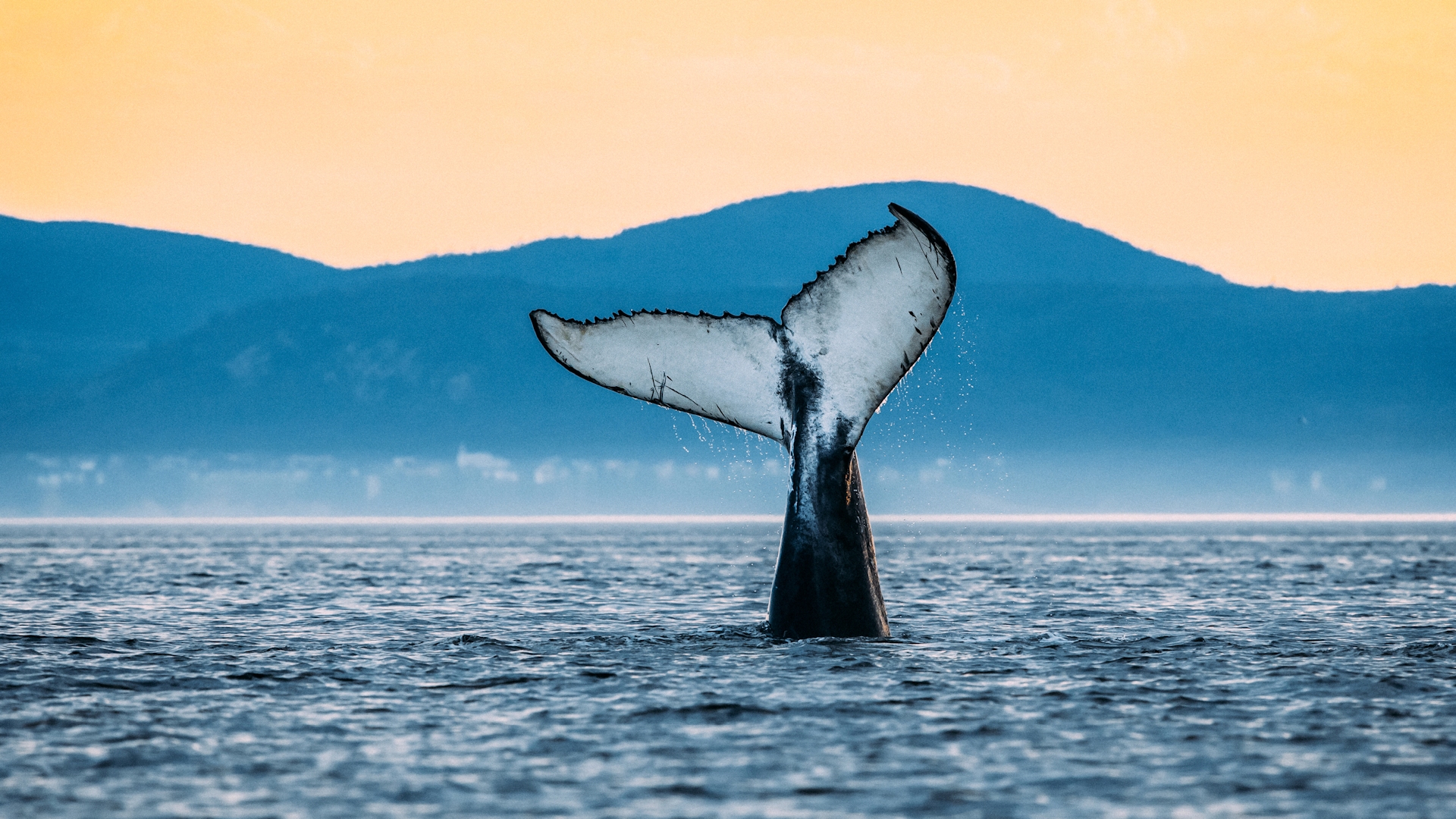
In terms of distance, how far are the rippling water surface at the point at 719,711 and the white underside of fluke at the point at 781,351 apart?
1.99 meters

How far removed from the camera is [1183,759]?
7.76 m

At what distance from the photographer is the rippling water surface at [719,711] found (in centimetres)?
699

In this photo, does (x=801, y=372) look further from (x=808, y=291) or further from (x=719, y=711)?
(x=719, y=711)

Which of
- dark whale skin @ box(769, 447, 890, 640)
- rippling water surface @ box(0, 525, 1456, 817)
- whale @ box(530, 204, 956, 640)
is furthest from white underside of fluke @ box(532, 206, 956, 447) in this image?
rippling water surface @ box(0, 525, 1456, 817)

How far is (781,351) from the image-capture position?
35.4ft

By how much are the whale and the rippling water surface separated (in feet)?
3.45

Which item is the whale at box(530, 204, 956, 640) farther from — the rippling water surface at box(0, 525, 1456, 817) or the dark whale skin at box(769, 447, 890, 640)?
the rippling water surface at box(0, 525, 1456, 817)

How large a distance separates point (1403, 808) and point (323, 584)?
892 inches

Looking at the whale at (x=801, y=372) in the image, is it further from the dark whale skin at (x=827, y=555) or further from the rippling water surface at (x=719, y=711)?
the rippling water surface at (x=719, y=711)

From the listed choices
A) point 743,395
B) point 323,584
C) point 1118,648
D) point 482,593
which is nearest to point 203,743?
point 743,395

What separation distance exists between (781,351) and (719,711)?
2.79 metres

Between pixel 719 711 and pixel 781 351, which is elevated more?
pixel 781 351

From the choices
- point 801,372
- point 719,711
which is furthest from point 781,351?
point 719,711

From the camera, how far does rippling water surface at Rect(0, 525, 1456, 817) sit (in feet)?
22.9
